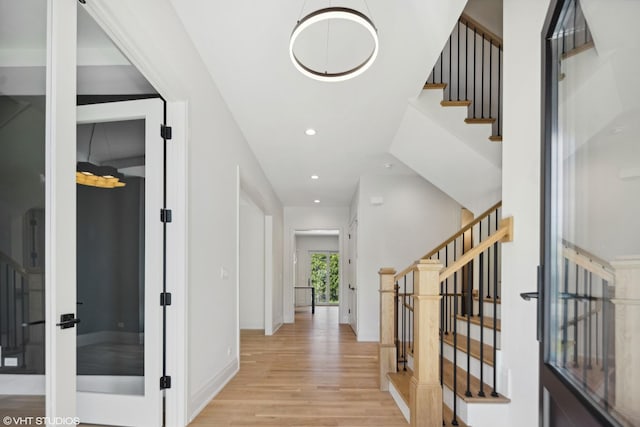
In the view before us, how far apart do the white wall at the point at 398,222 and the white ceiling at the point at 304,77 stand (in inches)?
43.1

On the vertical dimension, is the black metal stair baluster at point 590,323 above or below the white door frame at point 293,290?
above

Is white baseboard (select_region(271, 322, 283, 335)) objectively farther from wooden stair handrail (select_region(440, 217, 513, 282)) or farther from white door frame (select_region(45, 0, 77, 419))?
white door frame (select_region(45, 0, 77, 419))

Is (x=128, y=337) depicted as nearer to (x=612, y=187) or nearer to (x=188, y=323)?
(x=188, y=323)

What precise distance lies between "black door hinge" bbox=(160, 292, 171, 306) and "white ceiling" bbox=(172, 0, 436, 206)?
1.82 m

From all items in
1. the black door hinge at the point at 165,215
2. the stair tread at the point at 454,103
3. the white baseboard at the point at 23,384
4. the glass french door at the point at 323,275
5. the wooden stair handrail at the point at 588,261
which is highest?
the stair tread at the point at 454,103

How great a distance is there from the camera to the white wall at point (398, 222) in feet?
22.7

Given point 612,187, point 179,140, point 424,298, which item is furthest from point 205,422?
point 612,187

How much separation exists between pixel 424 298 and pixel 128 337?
211cm

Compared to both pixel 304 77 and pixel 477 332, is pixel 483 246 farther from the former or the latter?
pixel 304 77

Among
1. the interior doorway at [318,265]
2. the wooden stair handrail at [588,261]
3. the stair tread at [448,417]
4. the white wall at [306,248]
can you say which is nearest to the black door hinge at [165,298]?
the stair tread at [448,417]

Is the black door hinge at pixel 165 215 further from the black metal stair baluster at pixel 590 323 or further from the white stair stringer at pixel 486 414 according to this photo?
the black metal stair baluster at pixel 590 323

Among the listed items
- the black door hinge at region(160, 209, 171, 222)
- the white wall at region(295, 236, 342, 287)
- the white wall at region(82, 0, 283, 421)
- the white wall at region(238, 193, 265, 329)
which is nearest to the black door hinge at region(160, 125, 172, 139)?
the white wall at region(82, 0, 283, 421)

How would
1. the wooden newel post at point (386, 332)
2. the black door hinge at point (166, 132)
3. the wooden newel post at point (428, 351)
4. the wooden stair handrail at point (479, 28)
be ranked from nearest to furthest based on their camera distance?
the wooden newel post at point (428, 351) → the black door hinge at point (166, 132) → the wooden newel post at point (386, 332) → the wooden stair handrail at point (479, 28)

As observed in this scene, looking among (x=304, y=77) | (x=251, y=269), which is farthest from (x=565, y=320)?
(x=251, y=269)
